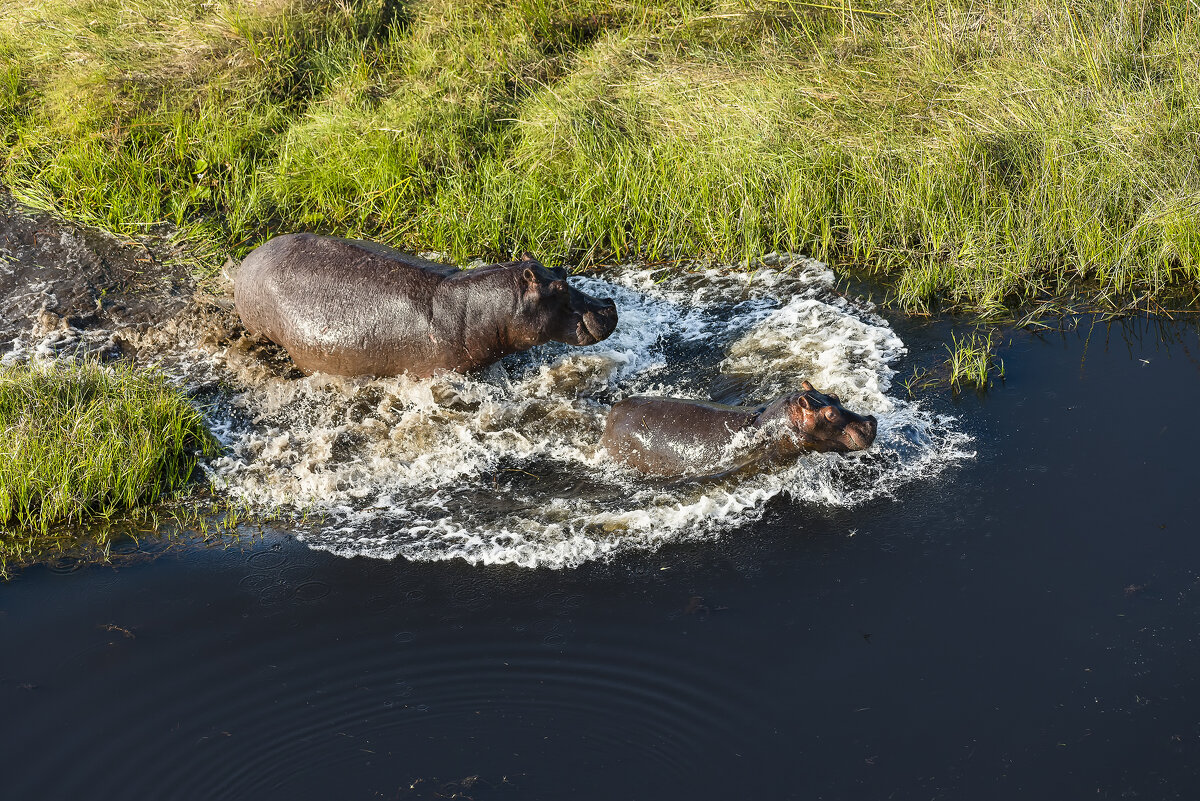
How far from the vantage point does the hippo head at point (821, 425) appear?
6.16 metres

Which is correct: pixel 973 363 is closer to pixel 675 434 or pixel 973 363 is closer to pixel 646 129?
pixel 675 434

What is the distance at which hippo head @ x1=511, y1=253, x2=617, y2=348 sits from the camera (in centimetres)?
746

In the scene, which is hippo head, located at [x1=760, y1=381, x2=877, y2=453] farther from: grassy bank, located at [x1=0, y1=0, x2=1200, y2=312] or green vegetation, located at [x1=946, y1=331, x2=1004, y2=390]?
grassy bank, located at [x1=0, y1=0, x2=1200, y2=312]

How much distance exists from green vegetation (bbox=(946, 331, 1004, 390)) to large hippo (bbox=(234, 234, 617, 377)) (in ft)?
7.82

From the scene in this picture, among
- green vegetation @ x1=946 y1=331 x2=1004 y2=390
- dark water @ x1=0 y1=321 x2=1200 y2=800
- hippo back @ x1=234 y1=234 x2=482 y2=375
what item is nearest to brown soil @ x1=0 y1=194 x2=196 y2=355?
hippo back @ x1=234 y1=234 x2=482 y2=375

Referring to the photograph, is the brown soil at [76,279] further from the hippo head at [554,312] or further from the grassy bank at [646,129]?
the hippo head at [554,312]

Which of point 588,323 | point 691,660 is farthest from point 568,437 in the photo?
point 691,660

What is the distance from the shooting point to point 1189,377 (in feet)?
22.5

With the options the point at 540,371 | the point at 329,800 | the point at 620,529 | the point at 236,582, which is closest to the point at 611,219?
the point at 540,371

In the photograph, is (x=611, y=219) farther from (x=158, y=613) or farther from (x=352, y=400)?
(x=158, y=613)

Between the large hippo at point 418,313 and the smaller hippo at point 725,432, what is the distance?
114cm

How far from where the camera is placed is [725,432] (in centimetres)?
643

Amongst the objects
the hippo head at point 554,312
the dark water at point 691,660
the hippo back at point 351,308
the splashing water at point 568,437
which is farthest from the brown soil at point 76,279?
the dark water at point 691,660

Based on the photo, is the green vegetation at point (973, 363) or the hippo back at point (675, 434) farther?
the green vegetation at point (973, 363)
